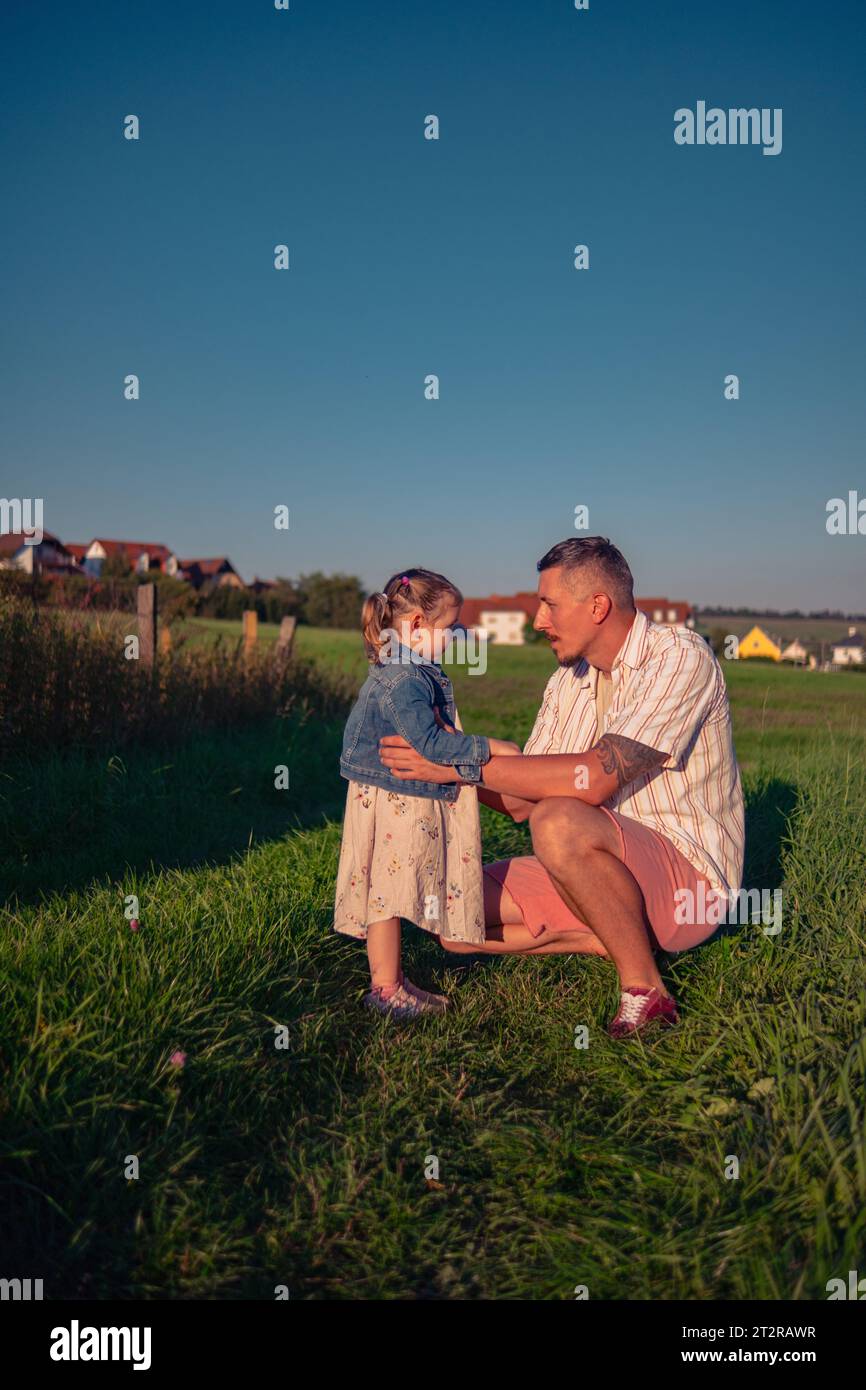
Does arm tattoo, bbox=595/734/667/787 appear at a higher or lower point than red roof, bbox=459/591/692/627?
lower

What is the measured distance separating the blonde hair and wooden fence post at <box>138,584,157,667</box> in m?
5.75

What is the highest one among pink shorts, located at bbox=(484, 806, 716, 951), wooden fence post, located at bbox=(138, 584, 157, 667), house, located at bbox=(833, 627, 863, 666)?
house, located at bbox=(833, 627, 863, 666)

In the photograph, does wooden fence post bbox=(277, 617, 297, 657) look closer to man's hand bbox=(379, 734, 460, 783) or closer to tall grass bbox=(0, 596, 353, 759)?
tall grass bbox=(0, 596, 353, 759)

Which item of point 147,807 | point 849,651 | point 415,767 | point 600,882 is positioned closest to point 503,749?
point 415,767

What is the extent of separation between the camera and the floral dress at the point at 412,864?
11.8 ft

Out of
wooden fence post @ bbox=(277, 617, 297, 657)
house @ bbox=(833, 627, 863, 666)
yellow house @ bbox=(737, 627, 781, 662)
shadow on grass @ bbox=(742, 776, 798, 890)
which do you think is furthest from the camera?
yellow house @ bbox=(737, 627, 781, 662)

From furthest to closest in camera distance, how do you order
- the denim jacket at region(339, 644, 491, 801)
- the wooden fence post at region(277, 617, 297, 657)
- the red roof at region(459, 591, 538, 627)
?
the red roof at region(459, 591, 538, 627)
the wooden fence post at region(277, 617, 297, 657)
the denim jacket at region(339, 644, 491, 801)

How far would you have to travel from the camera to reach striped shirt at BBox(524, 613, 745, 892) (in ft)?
11.6

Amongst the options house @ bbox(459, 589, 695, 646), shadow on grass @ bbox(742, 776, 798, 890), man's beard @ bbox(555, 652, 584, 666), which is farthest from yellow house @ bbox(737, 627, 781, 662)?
man's beard @ bbox(555, 652, 584, 666)

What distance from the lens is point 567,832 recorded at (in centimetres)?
347

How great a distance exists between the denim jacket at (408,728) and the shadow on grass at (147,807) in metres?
1.64

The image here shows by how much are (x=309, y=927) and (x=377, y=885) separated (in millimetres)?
616

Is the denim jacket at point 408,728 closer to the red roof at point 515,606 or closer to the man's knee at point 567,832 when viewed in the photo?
the man's knee at point 567,832
